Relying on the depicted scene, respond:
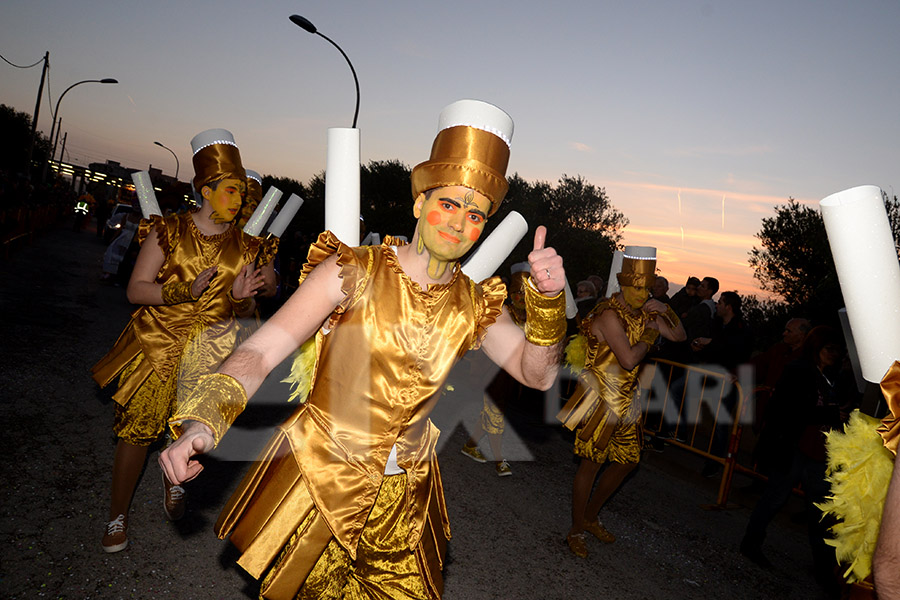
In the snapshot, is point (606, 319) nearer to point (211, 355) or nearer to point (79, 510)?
point (211, 355)

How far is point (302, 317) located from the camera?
2.01 metres

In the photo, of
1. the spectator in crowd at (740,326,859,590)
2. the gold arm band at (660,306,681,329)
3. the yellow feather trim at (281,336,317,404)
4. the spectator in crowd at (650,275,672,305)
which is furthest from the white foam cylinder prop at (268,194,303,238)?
the spectator in crowd at (650,275,672,305)

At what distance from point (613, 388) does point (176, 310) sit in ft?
10.0

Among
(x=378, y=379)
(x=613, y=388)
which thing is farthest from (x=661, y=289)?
(x=378, y=379)

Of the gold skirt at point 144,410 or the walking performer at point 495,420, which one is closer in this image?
the gold skirt at point 144,410

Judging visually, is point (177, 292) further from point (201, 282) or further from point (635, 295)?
point (635, 295)

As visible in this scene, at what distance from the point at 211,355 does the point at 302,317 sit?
1779mm

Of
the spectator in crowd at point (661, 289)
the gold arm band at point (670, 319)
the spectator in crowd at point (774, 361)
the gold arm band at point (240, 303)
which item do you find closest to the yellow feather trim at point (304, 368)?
the gold arm band at point (240, 303)

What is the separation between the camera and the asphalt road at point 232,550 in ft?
11.0

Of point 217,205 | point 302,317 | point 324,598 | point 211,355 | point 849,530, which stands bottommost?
point 324,598

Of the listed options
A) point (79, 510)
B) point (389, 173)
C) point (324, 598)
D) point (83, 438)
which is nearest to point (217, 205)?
point (79, 510)

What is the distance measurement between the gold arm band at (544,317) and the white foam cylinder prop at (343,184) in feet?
2.45

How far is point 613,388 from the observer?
14.6ft

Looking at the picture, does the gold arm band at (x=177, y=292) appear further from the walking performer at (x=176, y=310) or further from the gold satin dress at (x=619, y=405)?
the gold satin dress at (x=619, y=405)
